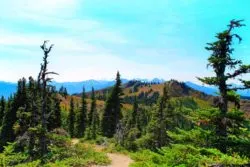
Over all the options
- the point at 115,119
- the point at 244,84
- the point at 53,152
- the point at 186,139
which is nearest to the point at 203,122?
the point at 186,139

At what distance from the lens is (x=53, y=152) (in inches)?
1275

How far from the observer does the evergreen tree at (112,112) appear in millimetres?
76125

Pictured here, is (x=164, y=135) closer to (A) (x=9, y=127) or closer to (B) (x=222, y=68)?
(A) (x=9, y=127)

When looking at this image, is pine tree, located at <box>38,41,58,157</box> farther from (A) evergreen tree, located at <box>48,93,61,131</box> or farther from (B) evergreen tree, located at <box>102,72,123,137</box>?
(B) evergreen tree, located at <box>102,72,123,137</box>

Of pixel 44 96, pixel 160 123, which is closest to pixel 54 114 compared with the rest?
pixel 160 123

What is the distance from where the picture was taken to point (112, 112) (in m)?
76.6

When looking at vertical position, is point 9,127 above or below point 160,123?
below

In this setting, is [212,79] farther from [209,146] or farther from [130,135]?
[130,135]

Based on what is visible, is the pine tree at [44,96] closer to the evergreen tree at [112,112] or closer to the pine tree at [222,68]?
the pine tree at [222,68]

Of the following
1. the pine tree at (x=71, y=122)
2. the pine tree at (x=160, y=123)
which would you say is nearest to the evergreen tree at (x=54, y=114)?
the pine tree at (x=160, y=123)

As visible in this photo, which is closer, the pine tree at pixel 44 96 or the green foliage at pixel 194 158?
the green foliage at pixel 194 158

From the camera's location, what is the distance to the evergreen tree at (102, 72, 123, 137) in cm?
7612

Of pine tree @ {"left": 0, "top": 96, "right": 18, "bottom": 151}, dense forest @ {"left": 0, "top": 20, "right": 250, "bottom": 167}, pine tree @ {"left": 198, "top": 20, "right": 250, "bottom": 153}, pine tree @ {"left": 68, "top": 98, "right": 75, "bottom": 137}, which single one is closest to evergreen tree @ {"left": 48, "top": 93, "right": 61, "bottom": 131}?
dense forest @ {"left": 0, "top": 20, "right": 250, "bottom": 167}

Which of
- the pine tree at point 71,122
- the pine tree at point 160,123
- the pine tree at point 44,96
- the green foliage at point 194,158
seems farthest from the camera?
the pine tree at point 71,122
